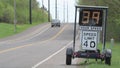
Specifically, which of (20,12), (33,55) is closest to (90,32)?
(33,55)

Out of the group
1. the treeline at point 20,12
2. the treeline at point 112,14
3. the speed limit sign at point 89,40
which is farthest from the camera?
the treeline at point 20,12

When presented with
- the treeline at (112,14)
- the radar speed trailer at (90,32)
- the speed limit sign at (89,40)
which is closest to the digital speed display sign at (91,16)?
the radar speed trailer at (90,32)

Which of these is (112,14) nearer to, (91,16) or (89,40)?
(89,40)

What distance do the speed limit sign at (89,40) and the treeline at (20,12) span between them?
272 feet

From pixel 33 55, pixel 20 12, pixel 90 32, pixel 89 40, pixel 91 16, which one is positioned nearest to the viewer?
pixel 91 16

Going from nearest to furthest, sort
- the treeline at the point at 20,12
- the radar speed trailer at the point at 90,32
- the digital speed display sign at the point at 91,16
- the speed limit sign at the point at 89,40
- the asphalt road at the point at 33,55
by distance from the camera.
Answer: the radar speed trailer at the point at 90,32 < the digital speed display sign at the point at 91,16 < the speed limit sign at the point at 89,40 < the asphalt road at the point at 33,55 < the treeline at the point at 20,12

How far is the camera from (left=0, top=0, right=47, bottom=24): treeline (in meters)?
106

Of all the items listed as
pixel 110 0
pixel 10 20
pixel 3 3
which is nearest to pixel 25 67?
pixel 110 0

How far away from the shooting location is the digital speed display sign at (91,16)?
1958cm

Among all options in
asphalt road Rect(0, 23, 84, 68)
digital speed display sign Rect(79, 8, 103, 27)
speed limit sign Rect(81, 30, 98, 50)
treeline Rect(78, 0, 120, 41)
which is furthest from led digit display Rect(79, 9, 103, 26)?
treeline Rect(78, 0, 120, 41)

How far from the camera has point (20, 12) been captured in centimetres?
12312

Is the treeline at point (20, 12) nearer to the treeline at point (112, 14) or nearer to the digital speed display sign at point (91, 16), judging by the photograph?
the treeline at point (112, 14)

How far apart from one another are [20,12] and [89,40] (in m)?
104

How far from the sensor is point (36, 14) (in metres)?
139
